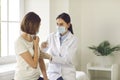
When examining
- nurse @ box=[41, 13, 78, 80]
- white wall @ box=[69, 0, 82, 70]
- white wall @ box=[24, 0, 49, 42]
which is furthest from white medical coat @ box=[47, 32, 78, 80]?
white wall @ box=[69, 0, 82, 70]

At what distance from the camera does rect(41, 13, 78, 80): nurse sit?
2434 millimetres

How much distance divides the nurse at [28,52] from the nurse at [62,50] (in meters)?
0.37

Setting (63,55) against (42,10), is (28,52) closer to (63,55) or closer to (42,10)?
(63,55)

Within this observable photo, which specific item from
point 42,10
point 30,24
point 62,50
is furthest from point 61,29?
point 42,10

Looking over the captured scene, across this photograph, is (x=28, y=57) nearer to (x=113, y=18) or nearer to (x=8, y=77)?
(x=8, y=77)

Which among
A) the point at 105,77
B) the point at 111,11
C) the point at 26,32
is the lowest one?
the point at 105,77

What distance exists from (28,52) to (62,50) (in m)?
0.51

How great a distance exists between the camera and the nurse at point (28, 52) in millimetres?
2002

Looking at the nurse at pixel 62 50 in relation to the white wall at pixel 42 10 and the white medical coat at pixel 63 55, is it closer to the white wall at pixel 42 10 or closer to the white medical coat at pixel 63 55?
the white medical coat at pixel 63 55

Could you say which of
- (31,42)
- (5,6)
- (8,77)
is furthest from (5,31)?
(31,42)

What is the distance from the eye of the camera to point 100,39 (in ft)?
14.1

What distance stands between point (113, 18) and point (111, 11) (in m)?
0.12

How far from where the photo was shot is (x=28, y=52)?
6.63 feet

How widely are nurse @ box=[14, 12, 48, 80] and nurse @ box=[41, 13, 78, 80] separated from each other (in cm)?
37
